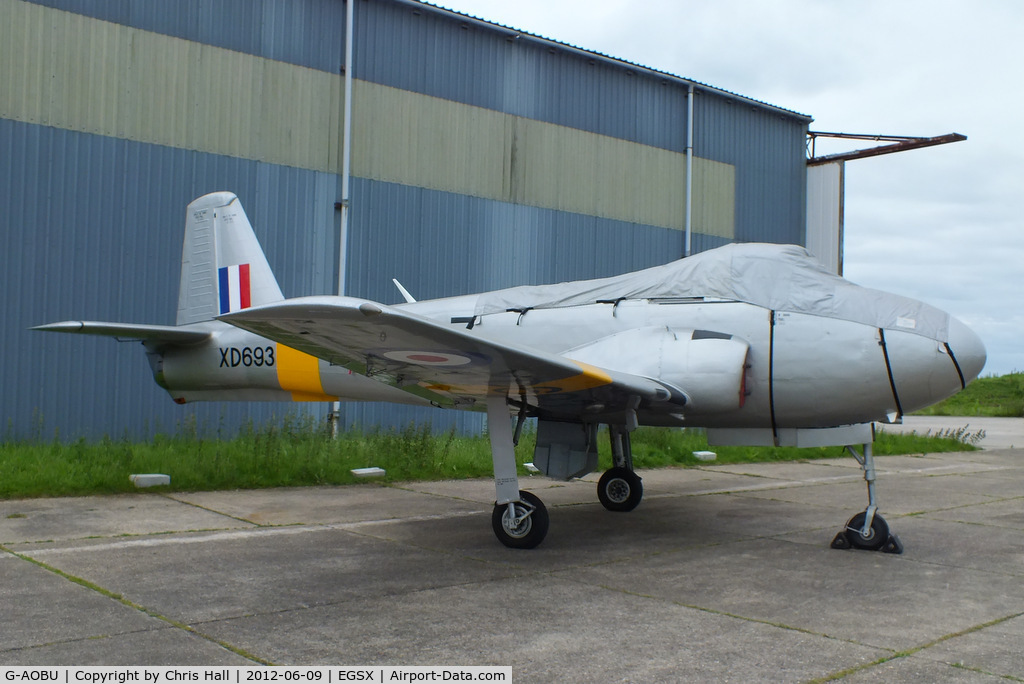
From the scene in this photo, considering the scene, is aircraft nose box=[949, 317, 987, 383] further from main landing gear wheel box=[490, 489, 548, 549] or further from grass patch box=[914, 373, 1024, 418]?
grass patch box=[914, 373, 1024, 418]

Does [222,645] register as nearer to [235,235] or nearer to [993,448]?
[235,235]

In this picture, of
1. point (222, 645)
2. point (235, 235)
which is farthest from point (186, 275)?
→ point (222, 645)

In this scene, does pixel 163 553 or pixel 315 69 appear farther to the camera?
pixel 315 69

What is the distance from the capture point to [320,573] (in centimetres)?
504

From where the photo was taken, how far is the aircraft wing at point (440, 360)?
422 centimetres

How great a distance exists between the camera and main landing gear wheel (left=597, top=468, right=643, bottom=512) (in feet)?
25.8

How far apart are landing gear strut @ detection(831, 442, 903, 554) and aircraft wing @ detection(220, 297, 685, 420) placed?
1563mm

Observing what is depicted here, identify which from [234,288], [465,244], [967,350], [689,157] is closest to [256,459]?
[234,288]

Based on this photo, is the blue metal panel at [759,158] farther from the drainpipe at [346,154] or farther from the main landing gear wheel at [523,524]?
the main landing gear wheel at [523,524]

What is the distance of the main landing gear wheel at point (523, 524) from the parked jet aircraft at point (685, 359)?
10 millimetres

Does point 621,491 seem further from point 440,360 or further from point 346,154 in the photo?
point 346,154

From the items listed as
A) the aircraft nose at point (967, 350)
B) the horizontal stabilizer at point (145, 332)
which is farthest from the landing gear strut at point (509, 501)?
the horizontal stabilizer at point (145, 332)

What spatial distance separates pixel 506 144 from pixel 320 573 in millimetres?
10710

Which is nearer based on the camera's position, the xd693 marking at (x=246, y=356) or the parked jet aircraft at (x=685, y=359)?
the parked jet aircraft at (x=685, y=359)
